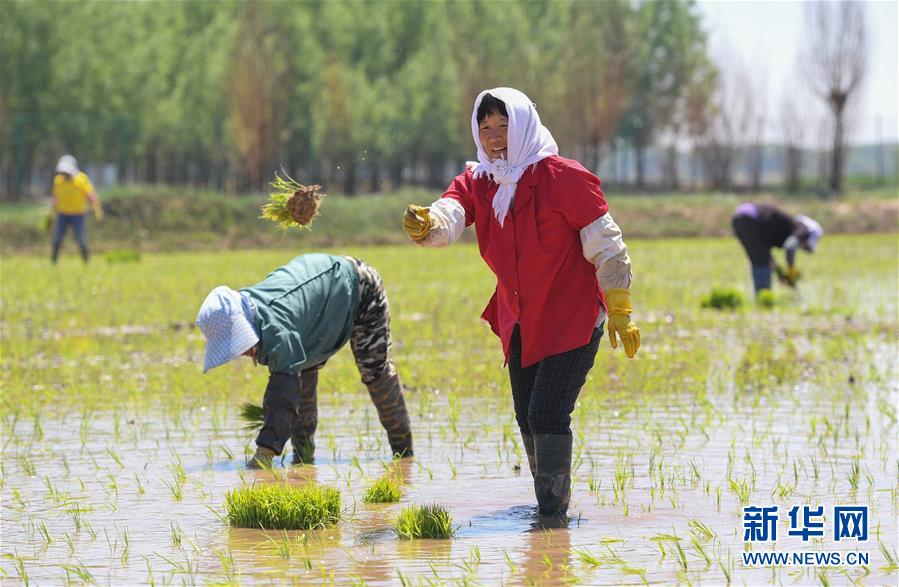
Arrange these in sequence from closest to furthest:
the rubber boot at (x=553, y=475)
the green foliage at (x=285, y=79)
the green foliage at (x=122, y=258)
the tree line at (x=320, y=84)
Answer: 1. the rubber boot at (x=553, y=475)
2. the green foliage at (x=122, y=258)
3. the green foliage at (x=285, y=79)
4. the tree line at (x=320, y=84)

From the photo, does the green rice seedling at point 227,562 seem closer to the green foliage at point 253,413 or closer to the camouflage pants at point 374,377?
the green foliage at point 253,413

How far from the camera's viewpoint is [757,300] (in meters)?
16.6

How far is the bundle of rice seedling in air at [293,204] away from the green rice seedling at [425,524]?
209cm

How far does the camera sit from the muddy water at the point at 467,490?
5.30 meters

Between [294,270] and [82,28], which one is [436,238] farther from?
[82,28]

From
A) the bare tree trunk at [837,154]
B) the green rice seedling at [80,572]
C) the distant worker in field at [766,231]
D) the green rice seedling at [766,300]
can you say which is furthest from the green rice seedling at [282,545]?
the bare tree trunk at [837,154]

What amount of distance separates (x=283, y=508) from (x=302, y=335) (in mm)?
1469

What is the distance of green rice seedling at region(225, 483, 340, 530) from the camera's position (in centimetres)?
604

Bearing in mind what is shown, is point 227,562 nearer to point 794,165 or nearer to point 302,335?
point 302,335

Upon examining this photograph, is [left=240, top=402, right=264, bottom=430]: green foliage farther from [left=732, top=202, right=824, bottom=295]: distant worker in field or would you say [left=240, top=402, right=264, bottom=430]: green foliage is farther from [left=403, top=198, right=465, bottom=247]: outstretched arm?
[left=732, top=202, right=824, bottom=295]: distant worker in field

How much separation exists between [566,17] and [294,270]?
65.9 m

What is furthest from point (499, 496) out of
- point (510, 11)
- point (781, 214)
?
point (510, 11)

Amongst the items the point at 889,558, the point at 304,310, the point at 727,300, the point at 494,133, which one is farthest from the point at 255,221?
the point at 889,558

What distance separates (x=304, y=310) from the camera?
734cm
